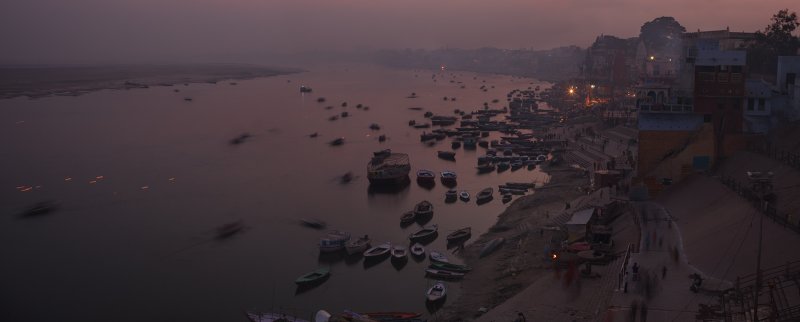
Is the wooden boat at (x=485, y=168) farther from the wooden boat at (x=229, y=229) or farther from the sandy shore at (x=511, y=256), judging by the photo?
the wooden boat at (x=229, y=229)

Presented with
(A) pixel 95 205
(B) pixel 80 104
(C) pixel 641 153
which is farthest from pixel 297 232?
(B) pixel 80 104

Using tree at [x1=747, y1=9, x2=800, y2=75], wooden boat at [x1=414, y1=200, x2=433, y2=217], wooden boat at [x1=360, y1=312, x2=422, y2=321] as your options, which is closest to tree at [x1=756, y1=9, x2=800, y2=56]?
tree at [x1=747, y1=9, x2=800, y2=75]

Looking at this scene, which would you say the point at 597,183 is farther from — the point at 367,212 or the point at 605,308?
the point at 605,308

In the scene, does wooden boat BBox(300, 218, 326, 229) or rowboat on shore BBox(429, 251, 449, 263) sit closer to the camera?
rowboat on shore BBox(429, 251, 449, 263)

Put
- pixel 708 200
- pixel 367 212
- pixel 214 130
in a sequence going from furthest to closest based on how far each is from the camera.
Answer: pixel 214 130 < pixel 367 212 < pixel 708 200

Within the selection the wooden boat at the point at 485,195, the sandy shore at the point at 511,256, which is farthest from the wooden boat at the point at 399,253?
the wooden boat at the point at 485,195

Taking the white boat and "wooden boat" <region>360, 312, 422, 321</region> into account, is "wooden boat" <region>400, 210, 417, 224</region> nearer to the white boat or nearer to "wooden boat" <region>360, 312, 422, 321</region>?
the white boat

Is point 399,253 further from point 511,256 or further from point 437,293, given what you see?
point 437,293
